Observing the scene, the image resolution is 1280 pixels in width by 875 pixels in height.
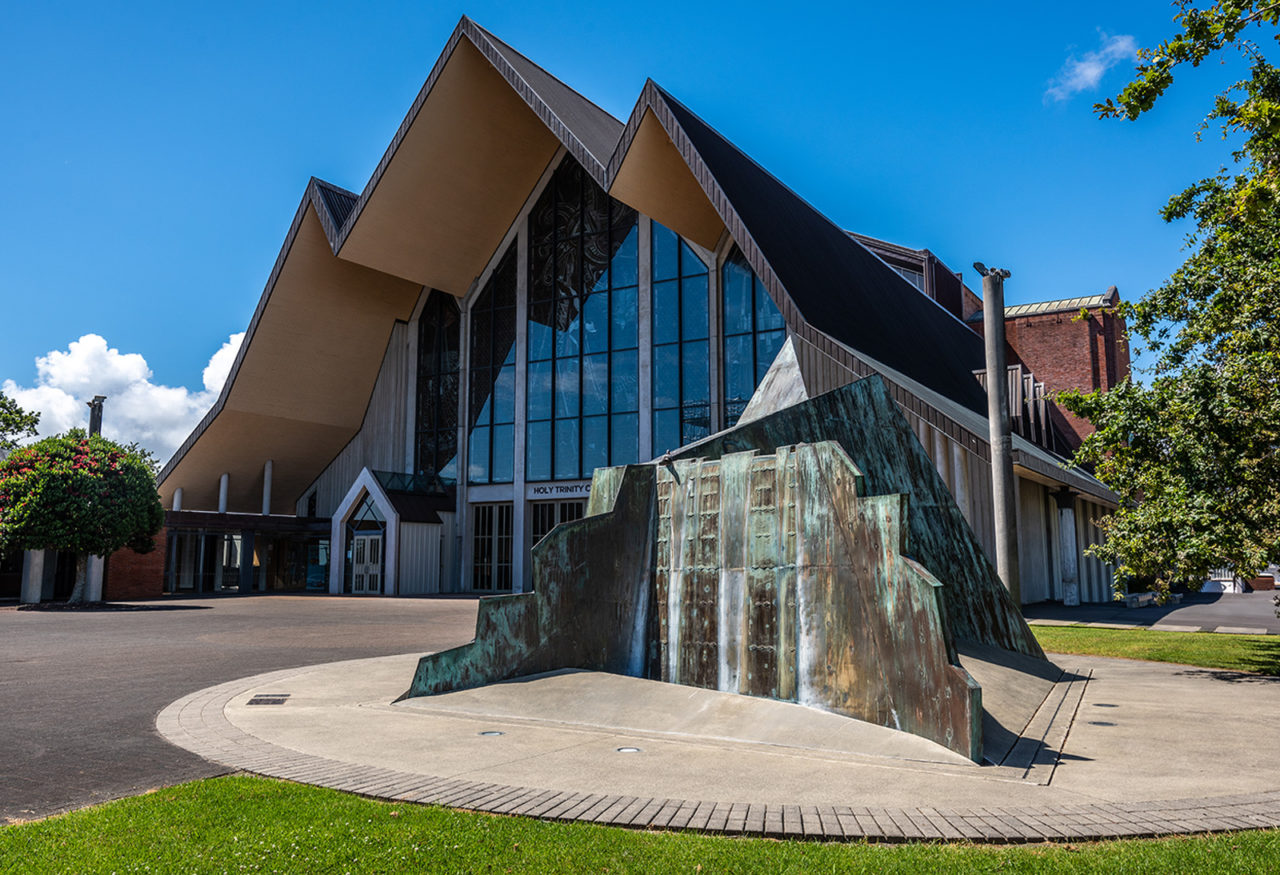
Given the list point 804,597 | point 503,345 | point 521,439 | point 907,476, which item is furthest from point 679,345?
point 804,597

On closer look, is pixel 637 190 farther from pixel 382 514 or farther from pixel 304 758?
pixel 304 758

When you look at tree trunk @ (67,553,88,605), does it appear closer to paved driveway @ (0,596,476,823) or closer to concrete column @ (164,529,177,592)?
paved driveway @ (0,596,476,823)

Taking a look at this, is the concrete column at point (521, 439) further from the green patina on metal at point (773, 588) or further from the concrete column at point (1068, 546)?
the green patina on metal at point (773, 588)

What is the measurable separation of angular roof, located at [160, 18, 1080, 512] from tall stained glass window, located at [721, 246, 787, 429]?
1603 millimetres

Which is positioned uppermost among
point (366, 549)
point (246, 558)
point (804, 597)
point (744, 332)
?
point (744, 332)

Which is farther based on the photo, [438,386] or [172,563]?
[438,386]

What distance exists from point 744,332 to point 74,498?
1945 cm

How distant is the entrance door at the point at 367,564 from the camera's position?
107 feet

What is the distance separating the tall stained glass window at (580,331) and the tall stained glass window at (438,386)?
4056 millimetres

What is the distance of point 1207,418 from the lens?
10.3m

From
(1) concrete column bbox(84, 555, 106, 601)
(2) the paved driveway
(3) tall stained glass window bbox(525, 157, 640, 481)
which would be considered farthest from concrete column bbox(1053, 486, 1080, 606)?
(1) concrete column bbox(84, 555, 106, 601)

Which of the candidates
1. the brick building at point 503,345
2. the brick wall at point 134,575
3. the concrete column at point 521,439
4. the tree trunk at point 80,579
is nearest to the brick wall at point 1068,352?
the brick building at point 503,345

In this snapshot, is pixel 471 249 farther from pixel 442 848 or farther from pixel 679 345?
pixel 442 848

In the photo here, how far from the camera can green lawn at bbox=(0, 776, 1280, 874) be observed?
390 centimetres
